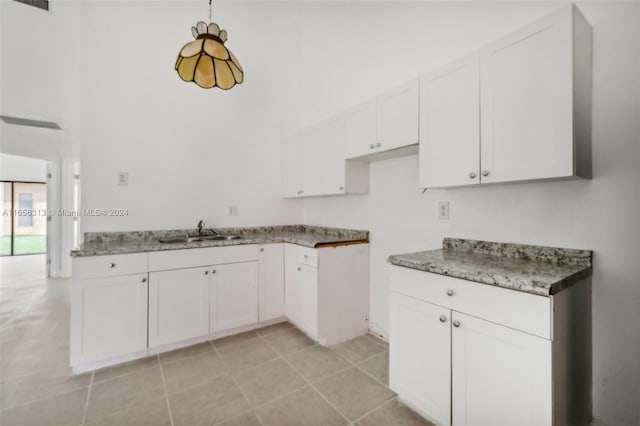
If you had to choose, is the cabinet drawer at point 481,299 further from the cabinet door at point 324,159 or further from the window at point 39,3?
the window at point 39,3

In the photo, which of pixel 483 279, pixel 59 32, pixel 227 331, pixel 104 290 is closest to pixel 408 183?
pixel 483 279

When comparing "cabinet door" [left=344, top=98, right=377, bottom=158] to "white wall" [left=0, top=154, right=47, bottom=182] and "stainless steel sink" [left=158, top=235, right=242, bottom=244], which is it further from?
"white wall" [left=0, top=154, right=47, bottom=182]

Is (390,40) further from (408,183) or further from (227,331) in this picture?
(227,331)

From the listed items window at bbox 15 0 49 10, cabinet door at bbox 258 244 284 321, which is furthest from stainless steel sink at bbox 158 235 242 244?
window at bbox 15 0 49 10

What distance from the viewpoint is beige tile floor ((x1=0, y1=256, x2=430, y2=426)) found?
4.87ft

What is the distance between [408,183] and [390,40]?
4.20ft

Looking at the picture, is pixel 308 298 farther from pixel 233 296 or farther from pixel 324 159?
pixel 324 159

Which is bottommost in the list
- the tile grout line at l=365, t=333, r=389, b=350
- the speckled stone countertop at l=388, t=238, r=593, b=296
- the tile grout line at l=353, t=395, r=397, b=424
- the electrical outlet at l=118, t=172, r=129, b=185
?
the tile grout line at l=353, t=395, r=397, b=424

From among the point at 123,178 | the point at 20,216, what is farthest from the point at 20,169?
the point at 123,178

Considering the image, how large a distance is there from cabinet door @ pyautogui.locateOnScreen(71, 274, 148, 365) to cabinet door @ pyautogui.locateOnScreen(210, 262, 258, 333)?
0.51 metres

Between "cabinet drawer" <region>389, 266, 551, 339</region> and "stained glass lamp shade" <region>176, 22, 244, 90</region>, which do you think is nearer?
"cabinet drawer" <region>389, 266, 551, 339</region>

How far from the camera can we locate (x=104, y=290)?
6.28 ft

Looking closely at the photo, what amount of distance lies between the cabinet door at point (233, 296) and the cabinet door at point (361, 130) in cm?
136

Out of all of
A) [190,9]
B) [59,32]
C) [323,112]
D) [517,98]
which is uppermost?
[190,9]
